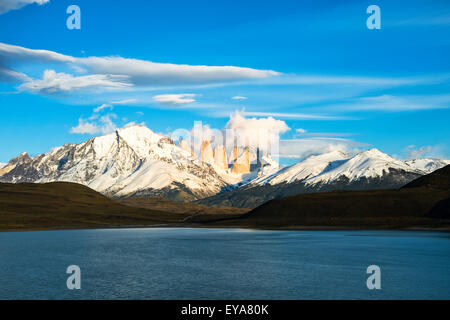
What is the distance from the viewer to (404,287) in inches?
2813

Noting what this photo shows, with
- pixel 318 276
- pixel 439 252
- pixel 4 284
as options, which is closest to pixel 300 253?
pixel 439 252

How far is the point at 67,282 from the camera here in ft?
253

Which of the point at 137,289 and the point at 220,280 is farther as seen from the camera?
the point at 220,280

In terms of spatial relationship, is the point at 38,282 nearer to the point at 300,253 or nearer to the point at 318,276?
the point at 318,276

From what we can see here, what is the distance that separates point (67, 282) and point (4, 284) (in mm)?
9248

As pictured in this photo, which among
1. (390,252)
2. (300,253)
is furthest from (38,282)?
(390,252)
